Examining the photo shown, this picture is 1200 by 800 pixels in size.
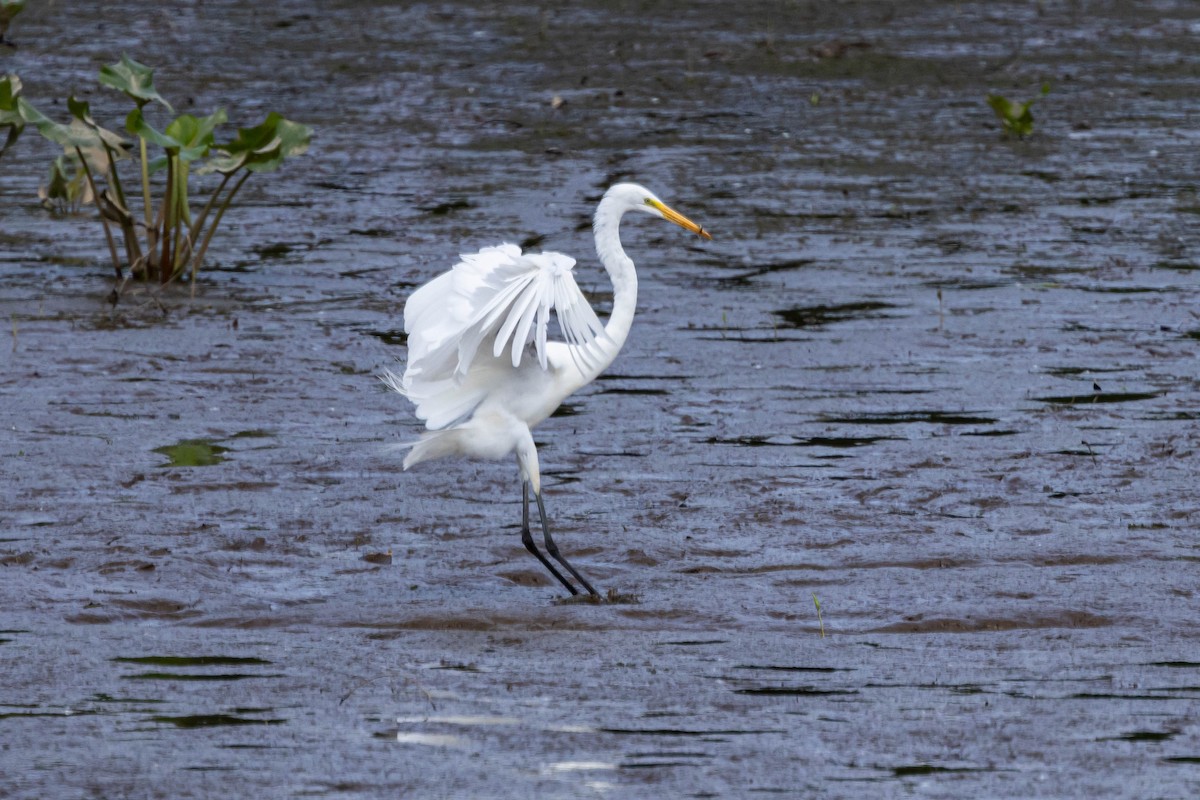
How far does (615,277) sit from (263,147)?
413 cm

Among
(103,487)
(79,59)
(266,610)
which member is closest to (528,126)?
(79,59)

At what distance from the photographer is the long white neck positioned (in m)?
6.89

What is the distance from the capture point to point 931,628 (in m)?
6.16

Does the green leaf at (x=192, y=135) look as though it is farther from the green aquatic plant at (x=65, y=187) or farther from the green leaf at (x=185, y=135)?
the green aquatic plant at (x=65, y=187)

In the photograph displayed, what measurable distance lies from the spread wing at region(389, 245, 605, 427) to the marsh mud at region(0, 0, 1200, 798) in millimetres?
842

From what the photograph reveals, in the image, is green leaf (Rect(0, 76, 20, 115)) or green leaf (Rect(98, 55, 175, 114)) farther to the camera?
green leaf (Rect(98, 55, 175, 114))

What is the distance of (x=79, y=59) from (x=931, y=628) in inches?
582

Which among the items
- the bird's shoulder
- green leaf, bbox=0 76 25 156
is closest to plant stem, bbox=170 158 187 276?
green leaf, bbox=0 76 25 156

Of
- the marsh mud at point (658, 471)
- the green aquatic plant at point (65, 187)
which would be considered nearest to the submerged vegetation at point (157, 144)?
the green aquatic plant at point (65, 187)

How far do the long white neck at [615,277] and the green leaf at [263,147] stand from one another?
3840 mm

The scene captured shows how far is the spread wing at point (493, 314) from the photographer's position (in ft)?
20.1

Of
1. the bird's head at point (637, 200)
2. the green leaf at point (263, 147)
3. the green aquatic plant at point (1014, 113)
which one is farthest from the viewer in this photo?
the green aquatic plant at point (1014, 113)

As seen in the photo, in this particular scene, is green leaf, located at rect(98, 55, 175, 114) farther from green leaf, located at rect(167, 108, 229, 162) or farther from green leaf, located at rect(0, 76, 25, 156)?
green leaf, located at rect(0, 76, 25, 156)

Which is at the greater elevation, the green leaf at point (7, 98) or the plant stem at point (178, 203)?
the green leaf at point (7, 98)
